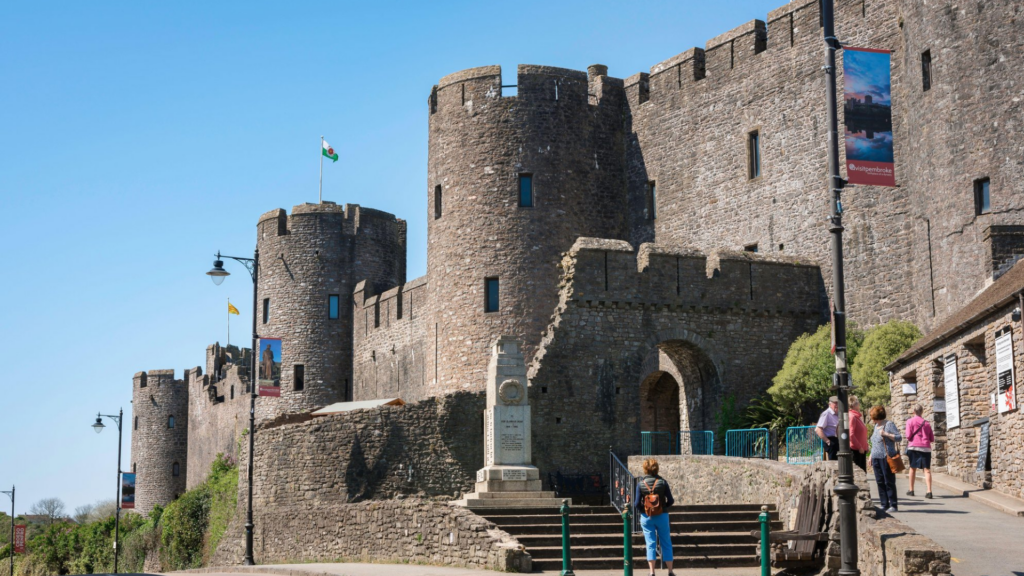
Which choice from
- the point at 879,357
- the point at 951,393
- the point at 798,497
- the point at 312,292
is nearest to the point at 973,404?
the point at 951,393

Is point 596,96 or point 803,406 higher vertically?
point 596,96

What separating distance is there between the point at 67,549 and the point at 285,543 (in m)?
38.4

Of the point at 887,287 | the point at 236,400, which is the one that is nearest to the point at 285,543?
the point at 887,287

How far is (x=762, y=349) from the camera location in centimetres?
2927

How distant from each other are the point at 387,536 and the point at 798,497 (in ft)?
25.1

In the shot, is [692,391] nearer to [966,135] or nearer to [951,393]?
[966,135]

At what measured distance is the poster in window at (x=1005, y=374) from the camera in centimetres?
1789

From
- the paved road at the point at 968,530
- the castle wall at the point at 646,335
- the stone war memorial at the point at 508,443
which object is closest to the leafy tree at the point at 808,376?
the castle wall at the point at 646,335

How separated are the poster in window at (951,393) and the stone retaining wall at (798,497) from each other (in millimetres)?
3254

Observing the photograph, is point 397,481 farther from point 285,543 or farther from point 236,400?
point 236,400

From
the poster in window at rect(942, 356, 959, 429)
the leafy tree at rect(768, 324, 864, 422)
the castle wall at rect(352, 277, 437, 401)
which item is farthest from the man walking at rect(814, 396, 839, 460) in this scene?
the castle wall at rect(352, 277, 437, 401)

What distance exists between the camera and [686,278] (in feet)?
94.4

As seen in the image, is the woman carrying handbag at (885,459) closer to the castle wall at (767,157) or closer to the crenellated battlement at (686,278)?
the castle wall at (767,157)

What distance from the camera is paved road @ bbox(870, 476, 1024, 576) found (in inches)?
491
